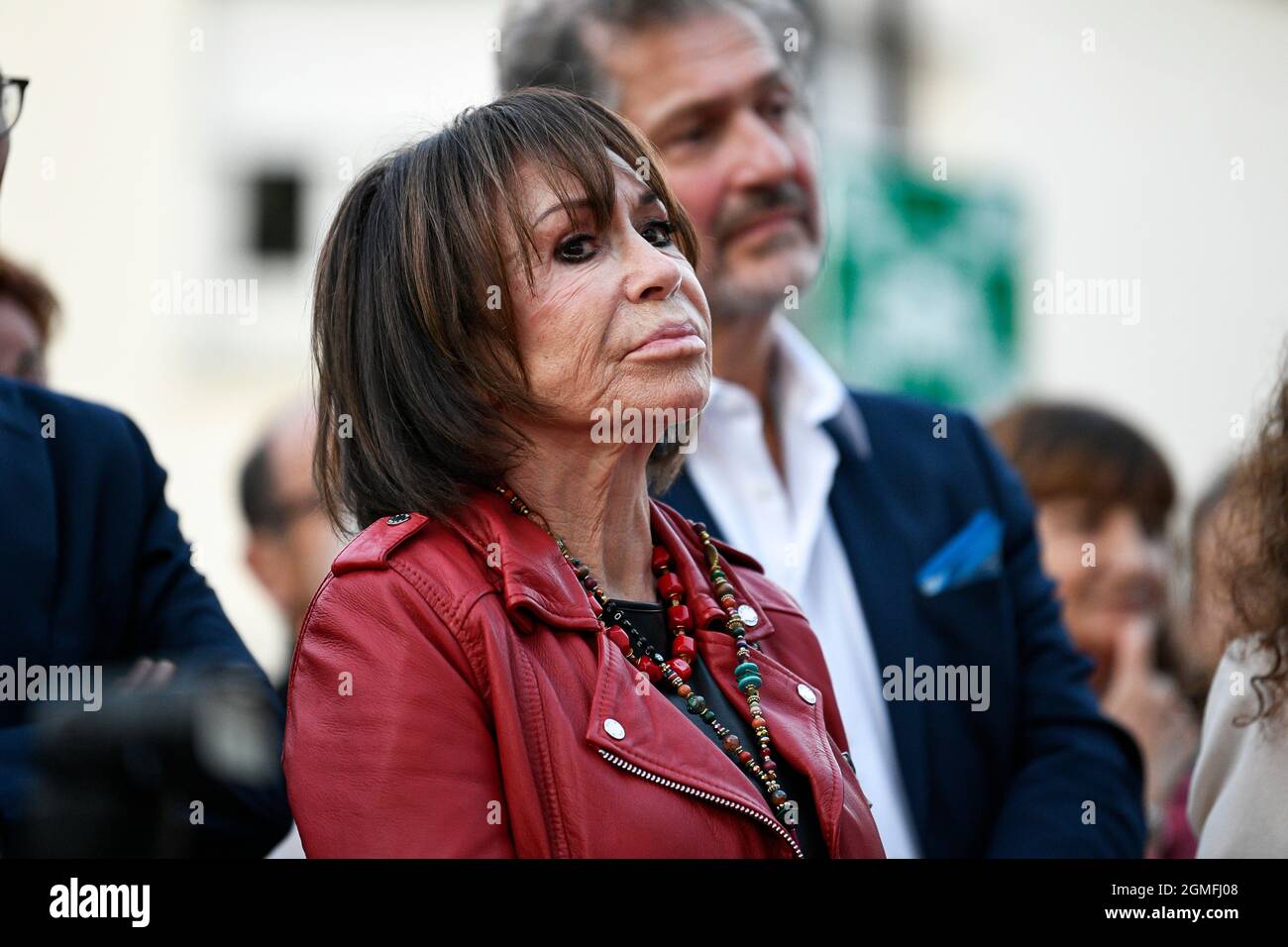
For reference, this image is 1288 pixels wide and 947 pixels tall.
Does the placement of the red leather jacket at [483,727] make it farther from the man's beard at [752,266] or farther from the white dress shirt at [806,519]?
the man's beard at [752,266]

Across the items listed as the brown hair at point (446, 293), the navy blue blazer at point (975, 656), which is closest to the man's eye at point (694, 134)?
the navy blue blazer at point (975, 656)

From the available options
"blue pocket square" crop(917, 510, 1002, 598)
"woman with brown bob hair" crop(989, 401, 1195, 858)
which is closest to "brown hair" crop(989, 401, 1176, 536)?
"woman with brown bob hair" crop(989, 401, 1195, 858)

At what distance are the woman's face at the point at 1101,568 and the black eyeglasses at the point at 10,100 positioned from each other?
2.49 m

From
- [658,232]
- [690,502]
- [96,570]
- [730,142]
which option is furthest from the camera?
[730,142]

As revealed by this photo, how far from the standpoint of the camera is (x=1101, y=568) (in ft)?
12.6

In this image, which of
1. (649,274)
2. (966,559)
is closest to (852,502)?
(966,559)

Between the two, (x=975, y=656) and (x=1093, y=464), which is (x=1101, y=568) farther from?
(x=975, y=656)

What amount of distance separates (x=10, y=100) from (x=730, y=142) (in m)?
1.23

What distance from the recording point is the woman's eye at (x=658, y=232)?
198 centimetres

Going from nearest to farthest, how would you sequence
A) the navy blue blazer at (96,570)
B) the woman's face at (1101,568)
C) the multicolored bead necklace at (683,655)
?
the multicolored bead necklace at (683,655) < the navy blue blazer at (96,570) < the woman's face at (1101,568)

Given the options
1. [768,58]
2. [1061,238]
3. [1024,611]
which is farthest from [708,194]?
[1061,238]

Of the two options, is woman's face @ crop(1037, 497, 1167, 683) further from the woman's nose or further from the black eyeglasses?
the black eyeglasses
